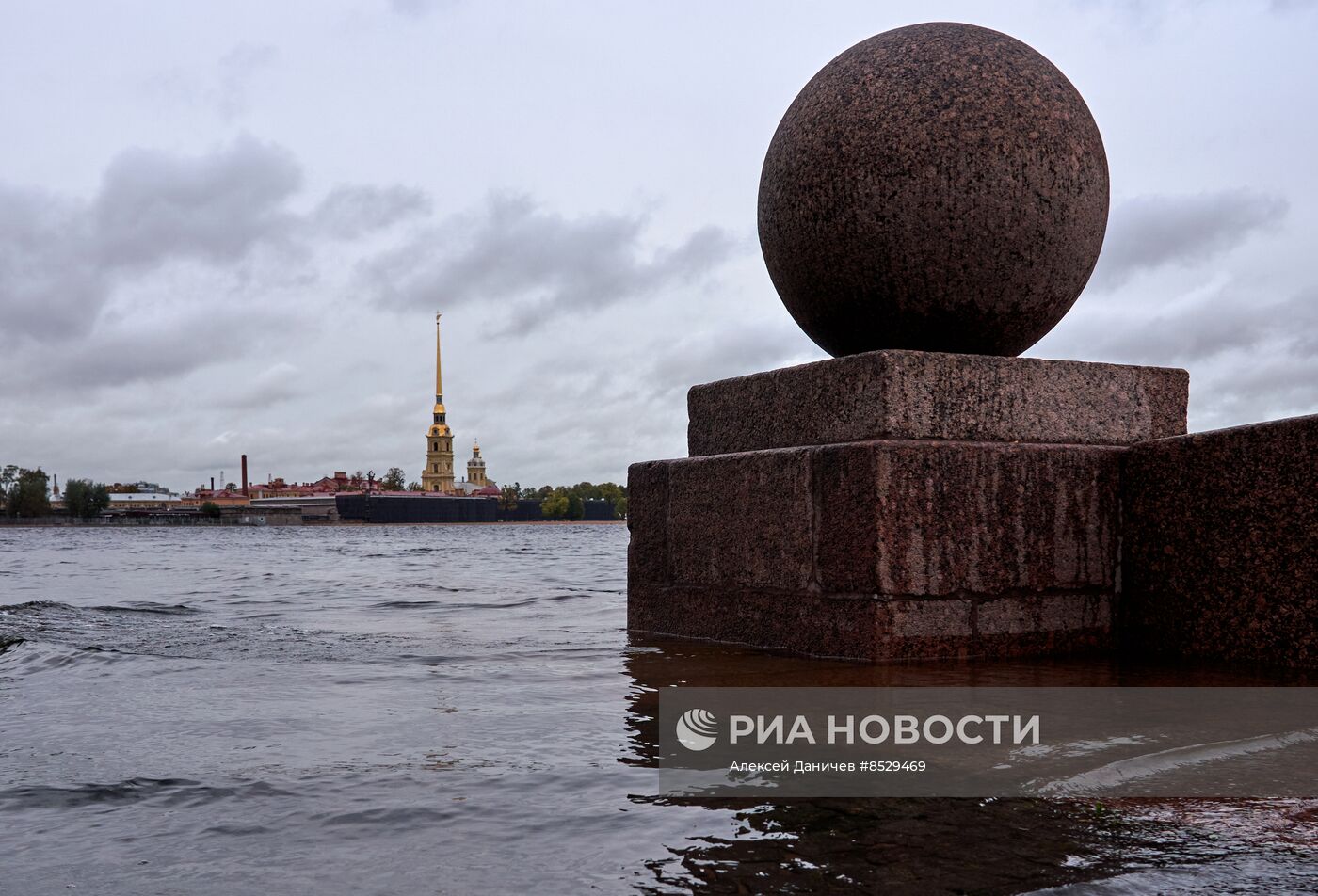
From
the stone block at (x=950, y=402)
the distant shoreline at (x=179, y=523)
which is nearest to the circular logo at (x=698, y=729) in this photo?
the stone block at (x=950, y=402)

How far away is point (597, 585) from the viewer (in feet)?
36.2

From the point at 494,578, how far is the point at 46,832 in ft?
36.0

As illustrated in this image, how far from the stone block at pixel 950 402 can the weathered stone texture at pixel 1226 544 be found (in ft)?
1.08

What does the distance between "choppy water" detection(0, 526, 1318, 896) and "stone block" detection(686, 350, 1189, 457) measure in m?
0.87

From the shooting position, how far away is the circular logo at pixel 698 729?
2.70 m

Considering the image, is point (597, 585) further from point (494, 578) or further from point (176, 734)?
point (176, 734)

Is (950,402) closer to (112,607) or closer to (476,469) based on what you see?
(112,607)

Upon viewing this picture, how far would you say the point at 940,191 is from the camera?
13.3ft

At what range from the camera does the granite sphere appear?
161 inches

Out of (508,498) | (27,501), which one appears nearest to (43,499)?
(27,501)

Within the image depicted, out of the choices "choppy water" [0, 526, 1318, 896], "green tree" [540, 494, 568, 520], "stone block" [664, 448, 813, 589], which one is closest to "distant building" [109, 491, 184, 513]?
"green tree" [540, 494, 568, 520]

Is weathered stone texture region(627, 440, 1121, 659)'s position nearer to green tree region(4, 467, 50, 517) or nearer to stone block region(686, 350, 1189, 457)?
stone block region(686, 350, 1189, 457)

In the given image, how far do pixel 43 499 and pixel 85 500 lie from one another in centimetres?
398

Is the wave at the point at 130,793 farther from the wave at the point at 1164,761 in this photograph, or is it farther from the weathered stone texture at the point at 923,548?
the weathered stone texture at the point at 923,548
